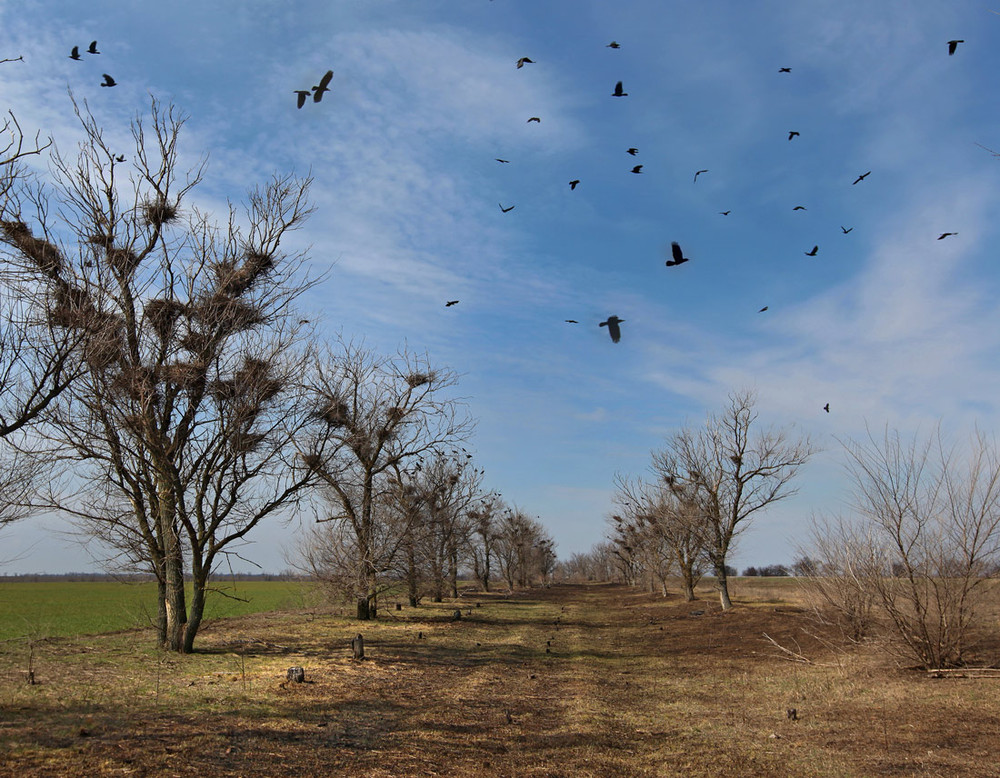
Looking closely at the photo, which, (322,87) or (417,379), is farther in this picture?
(417,379)

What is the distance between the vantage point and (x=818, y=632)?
1681 cm

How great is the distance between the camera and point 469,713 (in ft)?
31.3

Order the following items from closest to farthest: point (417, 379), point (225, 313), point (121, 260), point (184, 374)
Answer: point (184, 374), point (121, 260), point (225, 313), point (417, 379)

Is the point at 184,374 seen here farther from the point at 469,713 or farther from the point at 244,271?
the point at 469,713

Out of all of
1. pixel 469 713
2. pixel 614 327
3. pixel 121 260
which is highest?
pixel 121 260

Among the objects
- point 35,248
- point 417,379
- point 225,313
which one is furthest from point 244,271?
point 417,379

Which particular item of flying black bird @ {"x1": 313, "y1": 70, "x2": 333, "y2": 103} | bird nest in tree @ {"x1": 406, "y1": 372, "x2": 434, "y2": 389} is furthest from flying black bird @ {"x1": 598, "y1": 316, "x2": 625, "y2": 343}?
bird nest in tree @ {"x1": 406, "y1": 372, "x2": 434, "y2": 389}

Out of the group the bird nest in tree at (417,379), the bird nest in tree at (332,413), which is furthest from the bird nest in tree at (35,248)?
the bird nest in tree at (417,379)

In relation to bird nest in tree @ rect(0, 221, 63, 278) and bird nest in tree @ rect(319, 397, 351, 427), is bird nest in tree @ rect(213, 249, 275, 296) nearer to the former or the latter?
bird nest in tree @ rect(0, 221, 63, 278)

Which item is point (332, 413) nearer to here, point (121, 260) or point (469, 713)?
point (121, 260)

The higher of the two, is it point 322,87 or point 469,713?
point 322,87

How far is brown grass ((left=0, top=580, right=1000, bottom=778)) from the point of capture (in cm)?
664

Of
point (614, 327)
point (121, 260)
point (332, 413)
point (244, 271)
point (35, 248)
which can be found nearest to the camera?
point (614, 327)

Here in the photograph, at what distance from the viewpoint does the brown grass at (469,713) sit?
6645 millimetres
